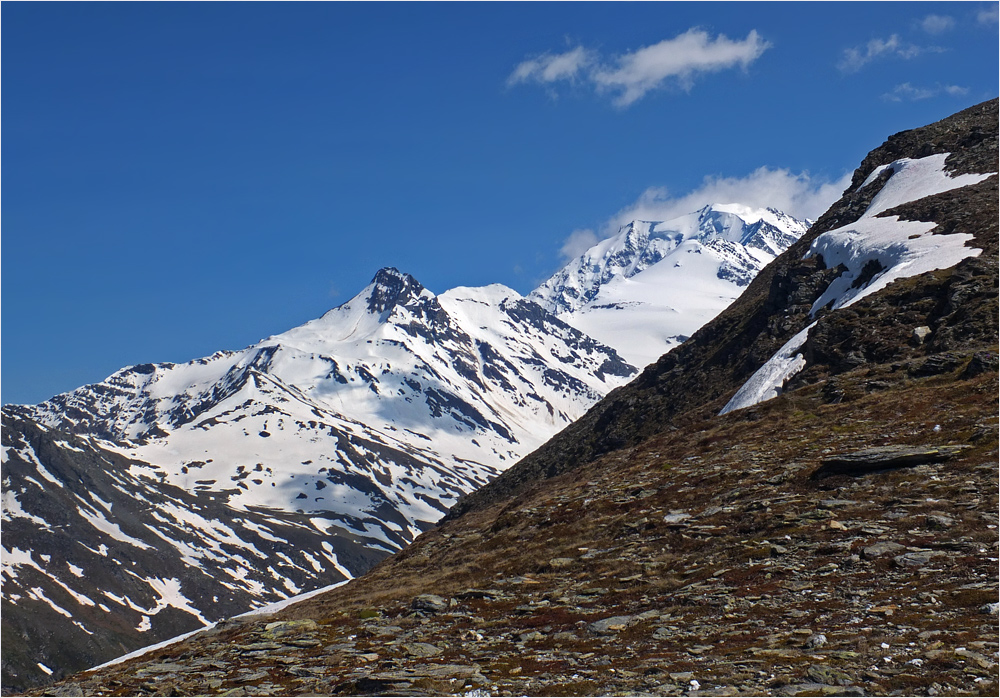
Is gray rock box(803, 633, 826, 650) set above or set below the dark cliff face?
below

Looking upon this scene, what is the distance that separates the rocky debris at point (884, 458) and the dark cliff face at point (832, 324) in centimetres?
1507

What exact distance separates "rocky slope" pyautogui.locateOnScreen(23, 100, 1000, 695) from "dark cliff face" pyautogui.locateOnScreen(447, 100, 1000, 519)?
0.44m

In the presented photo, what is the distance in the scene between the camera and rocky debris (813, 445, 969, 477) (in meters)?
29.8

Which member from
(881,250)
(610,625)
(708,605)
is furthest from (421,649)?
(881,250)

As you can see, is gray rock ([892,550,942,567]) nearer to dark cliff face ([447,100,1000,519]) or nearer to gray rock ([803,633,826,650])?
gray rock ([803,633,826,650])

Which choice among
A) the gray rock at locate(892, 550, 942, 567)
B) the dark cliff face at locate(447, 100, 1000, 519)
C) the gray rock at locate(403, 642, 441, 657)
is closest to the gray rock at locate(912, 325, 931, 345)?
the dark cliff face at locate(447, 100, 1000, 519)

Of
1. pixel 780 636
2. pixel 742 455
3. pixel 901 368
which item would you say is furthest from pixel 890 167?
pixel 780 636

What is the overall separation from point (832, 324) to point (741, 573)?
39.9 m

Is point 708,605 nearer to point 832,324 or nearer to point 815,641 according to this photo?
point 815,641

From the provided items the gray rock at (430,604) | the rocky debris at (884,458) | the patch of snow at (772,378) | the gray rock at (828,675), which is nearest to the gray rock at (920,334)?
the patch of snow at (772,378)

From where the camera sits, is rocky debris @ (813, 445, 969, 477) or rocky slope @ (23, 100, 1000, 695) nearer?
rocky slope @ (23, 100, 1000, 695)

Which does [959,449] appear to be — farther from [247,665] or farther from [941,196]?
[941,196]

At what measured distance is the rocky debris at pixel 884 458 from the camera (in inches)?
1174

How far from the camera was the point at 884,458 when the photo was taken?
Answer: 3030cm
